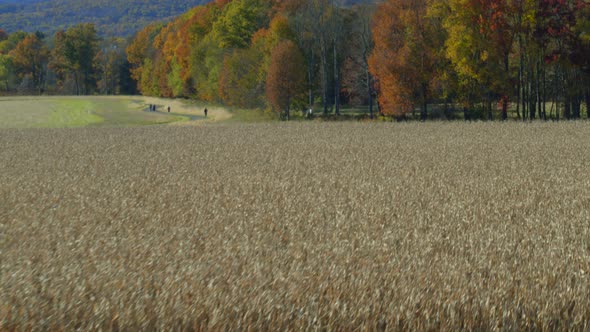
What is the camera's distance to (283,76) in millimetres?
51219

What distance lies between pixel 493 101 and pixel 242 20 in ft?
99.3

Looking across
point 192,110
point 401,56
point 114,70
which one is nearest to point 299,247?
point 401,56

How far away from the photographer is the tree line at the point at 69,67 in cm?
12744

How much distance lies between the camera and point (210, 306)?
512cm

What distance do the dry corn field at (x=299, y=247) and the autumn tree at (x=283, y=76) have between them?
35.2 m

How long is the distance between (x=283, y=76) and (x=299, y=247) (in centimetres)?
4479

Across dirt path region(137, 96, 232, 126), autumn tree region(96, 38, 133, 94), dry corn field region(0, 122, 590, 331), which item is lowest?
dry corn field region(0, 122, 590, 331)

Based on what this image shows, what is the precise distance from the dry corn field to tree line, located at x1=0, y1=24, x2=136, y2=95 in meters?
118

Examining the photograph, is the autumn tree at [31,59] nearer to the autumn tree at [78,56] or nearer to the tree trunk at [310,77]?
the autumn tree at [78,56]

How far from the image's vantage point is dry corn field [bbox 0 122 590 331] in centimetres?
505

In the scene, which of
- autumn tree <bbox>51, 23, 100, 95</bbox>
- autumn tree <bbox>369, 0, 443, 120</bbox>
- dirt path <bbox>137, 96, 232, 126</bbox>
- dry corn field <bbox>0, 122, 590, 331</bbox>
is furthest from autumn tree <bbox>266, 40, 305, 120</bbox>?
autumn tree <bbox>51, 23, 100, 95</bbox>

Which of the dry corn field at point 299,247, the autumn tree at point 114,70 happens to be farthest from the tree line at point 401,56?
the autumn tree at point 114,70

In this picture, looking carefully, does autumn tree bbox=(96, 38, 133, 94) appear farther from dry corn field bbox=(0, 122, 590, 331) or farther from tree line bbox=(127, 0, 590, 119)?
dry corn field bbox=(0, 122, 590, 331)

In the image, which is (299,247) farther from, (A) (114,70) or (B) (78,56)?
(B) (78,56)
